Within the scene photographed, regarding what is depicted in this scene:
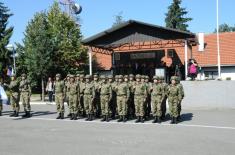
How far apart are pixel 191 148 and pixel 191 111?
988 centimetres

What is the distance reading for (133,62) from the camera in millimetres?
36469

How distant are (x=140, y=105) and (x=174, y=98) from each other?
128 centimetres

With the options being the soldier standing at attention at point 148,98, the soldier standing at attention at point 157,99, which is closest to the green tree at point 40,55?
the soldier standing at attention at point 148,98

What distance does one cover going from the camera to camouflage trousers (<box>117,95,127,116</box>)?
17156 mm

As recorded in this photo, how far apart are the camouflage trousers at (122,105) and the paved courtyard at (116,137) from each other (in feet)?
1.66

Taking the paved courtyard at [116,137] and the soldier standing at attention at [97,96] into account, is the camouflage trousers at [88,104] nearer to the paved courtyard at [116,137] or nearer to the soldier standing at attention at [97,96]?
the soldier standing at attention at [97,96]

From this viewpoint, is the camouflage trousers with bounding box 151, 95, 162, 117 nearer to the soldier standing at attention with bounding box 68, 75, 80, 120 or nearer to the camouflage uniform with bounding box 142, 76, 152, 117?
the camouflage uniform with bounding box 142, 76, 152, 117

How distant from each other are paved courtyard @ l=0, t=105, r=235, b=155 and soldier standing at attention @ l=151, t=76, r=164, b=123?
386 mm

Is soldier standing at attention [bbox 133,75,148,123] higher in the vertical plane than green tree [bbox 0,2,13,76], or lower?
lower

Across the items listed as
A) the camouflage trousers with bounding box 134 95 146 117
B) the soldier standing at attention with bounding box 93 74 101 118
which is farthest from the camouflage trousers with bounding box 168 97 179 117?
the soldier standing at attention with bounding box 93 74 101 118

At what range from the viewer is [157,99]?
16641mm

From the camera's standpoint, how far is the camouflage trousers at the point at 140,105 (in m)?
16.9

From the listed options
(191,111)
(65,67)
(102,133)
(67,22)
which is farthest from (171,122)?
(67,22)

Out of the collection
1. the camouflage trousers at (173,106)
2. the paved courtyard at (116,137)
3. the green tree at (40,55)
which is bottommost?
the paved courtyard at (116,137)
